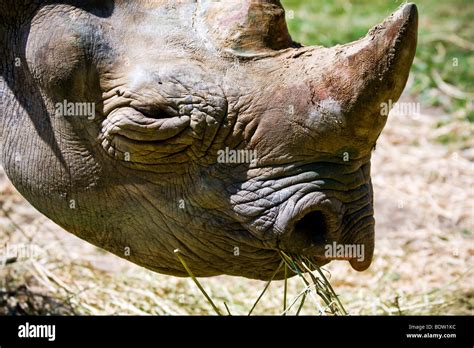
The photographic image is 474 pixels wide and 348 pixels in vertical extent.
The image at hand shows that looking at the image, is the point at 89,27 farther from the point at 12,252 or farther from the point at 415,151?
the point at 415,151

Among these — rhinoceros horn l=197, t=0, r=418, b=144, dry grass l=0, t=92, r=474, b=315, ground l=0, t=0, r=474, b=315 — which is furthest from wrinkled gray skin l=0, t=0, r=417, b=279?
dry grass l=0, t=92, r=474, b=315

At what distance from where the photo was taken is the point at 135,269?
21.1 feet

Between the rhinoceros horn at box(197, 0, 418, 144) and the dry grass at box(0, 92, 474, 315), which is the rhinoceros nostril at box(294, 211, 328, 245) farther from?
the dry grass at box(0, 92, 474, 315)

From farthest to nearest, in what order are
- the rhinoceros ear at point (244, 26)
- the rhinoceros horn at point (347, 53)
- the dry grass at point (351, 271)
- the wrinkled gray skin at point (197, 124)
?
the dry grass at point (351, 271) < the rhinoceros ear at point (244, 26) < the wrinkled gray skin at point (197, 124) < the rhinoceros horn at point (347, 53)

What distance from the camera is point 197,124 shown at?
11.5ft

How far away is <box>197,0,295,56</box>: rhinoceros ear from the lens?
11.5 feet

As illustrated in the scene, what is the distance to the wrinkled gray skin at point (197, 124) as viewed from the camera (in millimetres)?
3334

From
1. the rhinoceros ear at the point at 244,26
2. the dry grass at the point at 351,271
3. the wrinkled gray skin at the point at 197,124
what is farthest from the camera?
the dry grass at the point at 351,271

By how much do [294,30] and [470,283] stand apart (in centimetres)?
502

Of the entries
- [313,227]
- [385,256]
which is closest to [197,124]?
[313,227]

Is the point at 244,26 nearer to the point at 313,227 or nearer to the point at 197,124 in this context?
the point at 197,124

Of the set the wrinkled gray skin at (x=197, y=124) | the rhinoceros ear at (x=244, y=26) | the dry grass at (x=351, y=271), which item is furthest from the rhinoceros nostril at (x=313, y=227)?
the dry grass at (x=351, y=271)

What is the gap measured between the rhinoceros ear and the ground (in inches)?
45.3

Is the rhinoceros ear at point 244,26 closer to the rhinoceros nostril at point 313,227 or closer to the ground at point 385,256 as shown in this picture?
the rhinoceros nostril at point 313,227
